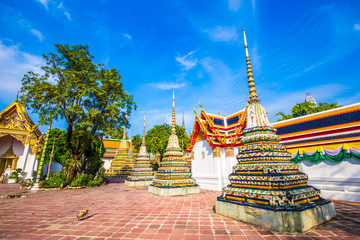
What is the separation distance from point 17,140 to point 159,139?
2095cm

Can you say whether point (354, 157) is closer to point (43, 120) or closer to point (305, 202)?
point (305, 202)

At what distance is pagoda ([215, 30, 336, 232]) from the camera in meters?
3.69

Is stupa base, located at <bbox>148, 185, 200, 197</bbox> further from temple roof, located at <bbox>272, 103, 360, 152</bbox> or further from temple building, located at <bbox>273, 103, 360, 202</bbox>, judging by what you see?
temple roof, located at <bbox>272, 103, 360, 152</bbox>

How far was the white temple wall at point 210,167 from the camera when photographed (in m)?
11.9

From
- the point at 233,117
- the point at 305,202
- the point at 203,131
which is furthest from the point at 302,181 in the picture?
the point at 233,117

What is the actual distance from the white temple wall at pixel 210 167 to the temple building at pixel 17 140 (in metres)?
17.9

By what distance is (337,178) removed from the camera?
8.00 metres

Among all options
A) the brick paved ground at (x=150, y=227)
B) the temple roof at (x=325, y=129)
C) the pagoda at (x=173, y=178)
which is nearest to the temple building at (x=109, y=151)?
the pagoda at (x=173, y=178)

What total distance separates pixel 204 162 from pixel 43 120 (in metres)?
12.8

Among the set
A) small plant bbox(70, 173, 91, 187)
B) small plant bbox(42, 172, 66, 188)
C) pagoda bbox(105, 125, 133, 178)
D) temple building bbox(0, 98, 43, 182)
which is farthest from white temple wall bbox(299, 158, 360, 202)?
temple building bbox(0, 98, 43, 182)

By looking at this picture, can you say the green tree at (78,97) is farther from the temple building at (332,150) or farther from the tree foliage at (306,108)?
the tree foliage at (306,108)

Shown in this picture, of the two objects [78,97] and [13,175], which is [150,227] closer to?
[78,97]

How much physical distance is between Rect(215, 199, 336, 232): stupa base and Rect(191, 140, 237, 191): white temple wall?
24.6 feet

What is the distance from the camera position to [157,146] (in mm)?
33062
